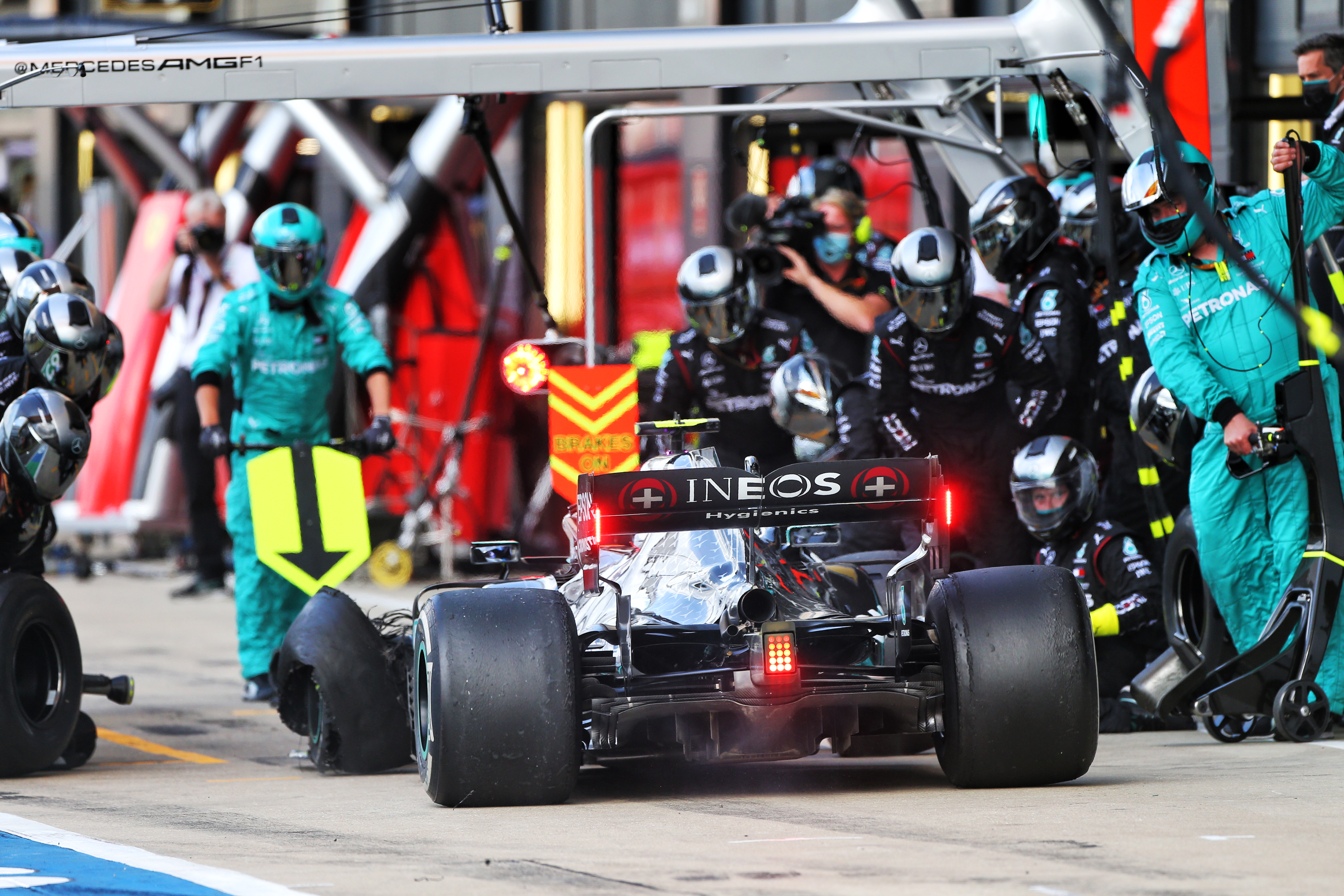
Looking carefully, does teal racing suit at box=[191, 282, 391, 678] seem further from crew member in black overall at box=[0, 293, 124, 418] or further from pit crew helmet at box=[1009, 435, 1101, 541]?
pit crew helmet at box=[1009, 435, 1101, 541]

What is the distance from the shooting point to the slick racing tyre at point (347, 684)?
23.7 ft

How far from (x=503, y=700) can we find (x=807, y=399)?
312 centimetres

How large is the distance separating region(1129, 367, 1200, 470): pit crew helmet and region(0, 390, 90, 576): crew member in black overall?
13.7 ft

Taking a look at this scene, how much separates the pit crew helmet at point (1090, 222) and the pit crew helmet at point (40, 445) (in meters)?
4.35

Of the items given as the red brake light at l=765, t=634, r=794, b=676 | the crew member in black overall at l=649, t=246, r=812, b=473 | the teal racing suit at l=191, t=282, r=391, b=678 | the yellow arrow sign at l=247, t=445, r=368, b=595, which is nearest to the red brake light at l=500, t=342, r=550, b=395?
the crew member in black overall at l=649, t=246, r=812, b=473

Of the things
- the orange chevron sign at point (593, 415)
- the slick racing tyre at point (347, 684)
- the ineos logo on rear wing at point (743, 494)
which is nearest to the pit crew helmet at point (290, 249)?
the orange chevron sign at point (593, 415)

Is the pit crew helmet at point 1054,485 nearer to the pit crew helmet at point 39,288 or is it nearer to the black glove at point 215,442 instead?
the black glove at point 215,442

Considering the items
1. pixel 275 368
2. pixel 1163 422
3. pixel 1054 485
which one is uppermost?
pixel 275 368

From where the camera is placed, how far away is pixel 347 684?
720cm

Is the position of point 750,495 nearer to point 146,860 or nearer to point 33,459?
point 146,860

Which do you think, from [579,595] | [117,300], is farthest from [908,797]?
[117,300]

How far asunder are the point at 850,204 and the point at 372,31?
9.20 metres

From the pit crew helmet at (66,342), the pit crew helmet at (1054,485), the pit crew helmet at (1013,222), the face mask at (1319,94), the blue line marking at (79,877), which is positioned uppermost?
the face mask at (1319,94)

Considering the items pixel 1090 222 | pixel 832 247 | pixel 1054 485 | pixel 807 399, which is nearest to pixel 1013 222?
pixel 1090 222
